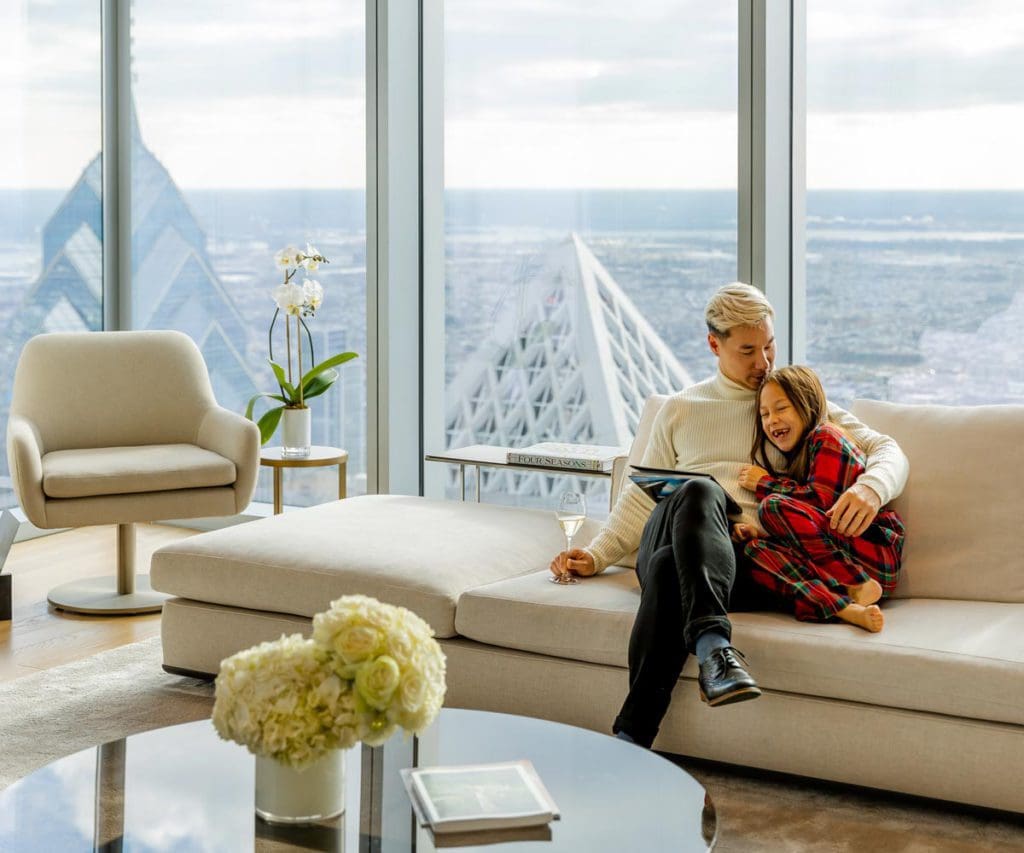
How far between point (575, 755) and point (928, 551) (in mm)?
1249

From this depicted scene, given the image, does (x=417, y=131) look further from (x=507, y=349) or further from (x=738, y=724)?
(x=738, y=724)

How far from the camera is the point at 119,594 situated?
432 cm

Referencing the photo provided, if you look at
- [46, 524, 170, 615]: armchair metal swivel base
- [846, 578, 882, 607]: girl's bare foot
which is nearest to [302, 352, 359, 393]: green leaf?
[46, 524, 170, 615]: armchair metal swivel base

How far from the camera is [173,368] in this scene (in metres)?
4.61

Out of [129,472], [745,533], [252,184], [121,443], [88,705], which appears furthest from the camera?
[252,184]

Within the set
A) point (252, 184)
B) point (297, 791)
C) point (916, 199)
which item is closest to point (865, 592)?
point (297, 791)

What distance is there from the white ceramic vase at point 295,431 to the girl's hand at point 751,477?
1.86m

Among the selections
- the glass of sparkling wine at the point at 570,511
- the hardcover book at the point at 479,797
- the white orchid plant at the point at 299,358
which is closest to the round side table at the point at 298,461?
the white orchid plant at the point at 299,358

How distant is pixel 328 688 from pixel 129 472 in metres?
2.40

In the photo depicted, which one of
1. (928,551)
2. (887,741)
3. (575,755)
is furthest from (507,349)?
(575,755)

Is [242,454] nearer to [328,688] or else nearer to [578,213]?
[578,213]

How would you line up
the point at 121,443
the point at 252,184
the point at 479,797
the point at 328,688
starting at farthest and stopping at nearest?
the point at 252,184 < the point at 121,443 < the point at 479,797 < the point at 328,688

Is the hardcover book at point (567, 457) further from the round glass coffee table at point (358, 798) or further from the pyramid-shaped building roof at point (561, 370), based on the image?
the round glass coffee table at point (358, 798)

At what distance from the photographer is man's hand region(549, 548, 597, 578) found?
3.14 m
